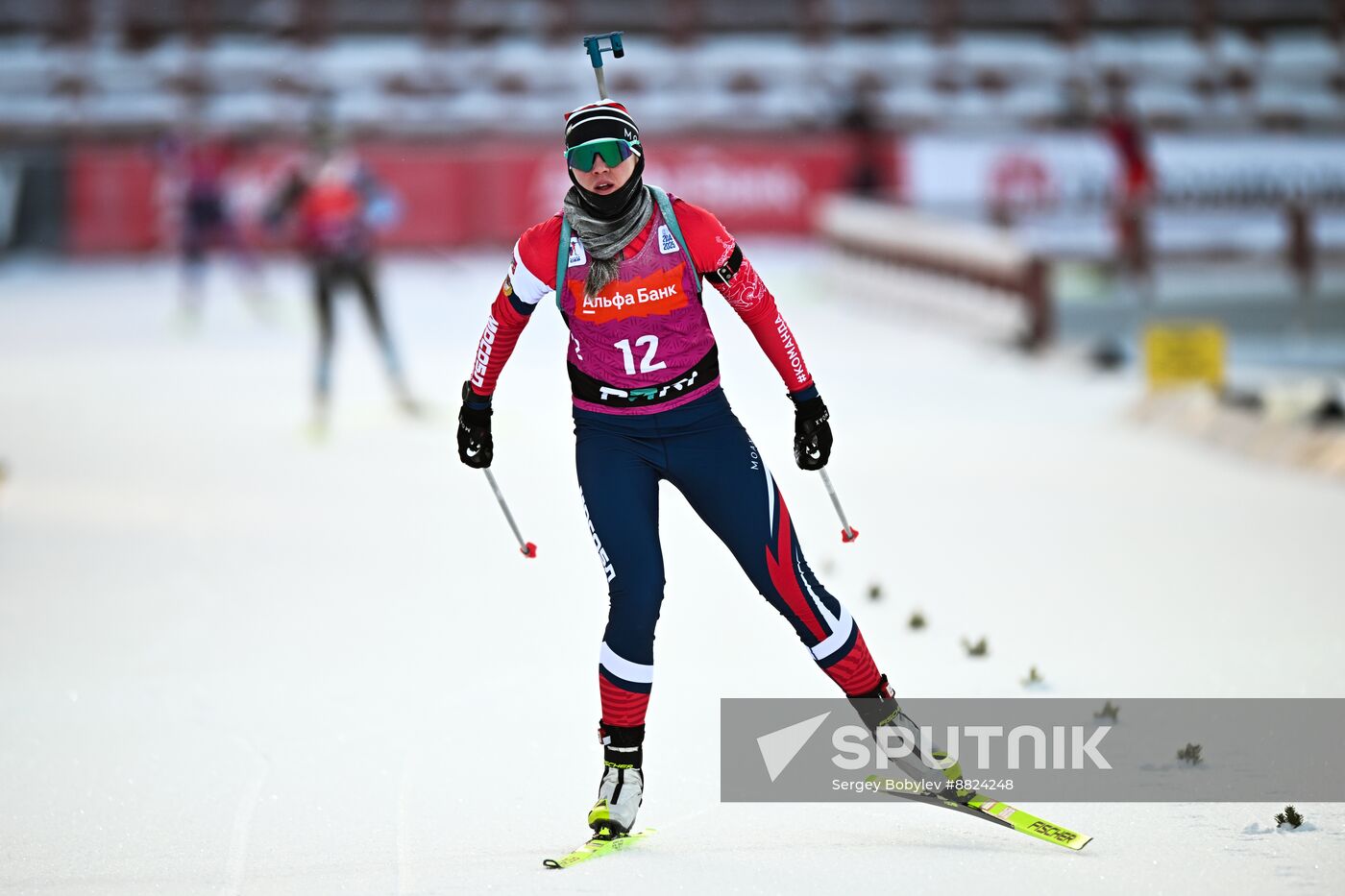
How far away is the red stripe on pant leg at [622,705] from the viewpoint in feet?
16.2

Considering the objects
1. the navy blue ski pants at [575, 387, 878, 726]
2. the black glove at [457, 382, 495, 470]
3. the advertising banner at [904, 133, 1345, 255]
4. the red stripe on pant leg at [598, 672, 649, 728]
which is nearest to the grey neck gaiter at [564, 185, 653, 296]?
the navy blue ski pants at [575, 387, 878, 726]

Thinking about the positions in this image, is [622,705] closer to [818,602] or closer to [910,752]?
[818,602]

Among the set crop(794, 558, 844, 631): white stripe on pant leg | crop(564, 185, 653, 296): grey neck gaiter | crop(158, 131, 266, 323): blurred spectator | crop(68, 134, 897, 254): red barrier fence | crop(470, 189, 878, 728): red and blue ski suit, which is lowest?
crop(794, 558, 844, 631): white stripe on pant leg

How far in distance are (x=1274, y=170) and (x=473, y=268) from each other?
11687mm

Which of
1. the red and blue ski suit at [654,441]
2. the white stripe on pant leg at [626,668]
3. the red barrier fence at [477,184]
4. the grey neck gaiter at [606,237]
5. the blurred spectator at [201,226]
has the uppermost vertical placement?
the red barrier fence at [477,184]

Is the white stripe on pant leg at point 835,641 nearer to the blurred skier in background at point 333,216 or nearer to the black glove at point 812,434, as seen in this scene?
the black glove at point 812,434

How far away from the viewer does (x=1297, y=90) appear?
108ft

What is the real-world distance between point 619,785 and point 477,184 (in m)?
22.4

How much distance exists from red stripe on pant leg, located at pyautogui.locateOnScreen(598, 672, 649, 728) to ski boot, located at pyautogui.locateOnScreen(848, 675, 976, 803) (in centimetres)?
60

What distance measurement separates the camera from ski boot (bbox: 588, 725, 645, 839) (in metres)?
4.87

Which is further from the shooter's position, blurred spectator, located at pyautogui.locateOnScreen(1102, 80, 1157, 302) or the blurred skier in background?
blurred spectator, located at pyautogui.locateOnScreen(1102, 80, 1157, 302)

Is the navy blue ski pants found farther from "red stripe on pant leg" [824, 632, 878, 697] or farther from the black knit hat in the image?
the black knit hat

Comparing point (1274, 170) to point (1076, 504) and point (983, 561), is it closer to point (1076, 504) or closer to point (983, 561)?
point (1076, 504)

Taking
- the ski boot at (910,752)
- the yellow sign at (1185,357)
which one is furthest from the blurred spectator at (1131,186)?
the ski boot at (910,752)
